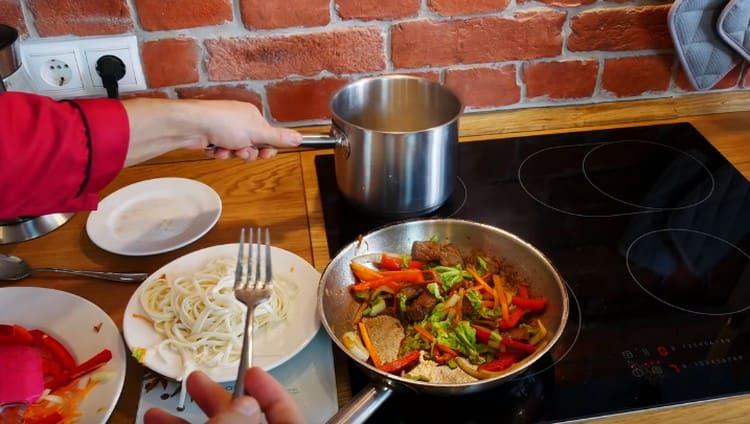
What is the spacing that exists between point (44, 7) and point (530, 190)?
0.82 meters

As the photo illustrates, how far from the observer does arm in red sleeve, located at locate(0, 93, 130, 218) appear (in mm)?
725

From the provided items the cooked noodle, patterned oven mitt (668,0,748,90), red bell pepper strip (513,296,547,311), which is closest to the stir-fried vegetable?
red bell pepper strip (513,296,547,311)

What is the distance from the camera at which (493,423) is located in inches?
28.8

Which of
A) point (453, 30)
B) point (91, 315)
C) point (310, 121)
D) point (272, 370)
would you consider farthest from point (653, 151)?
point (91, 315)

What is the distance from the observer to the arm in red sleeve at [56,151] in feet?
2.38

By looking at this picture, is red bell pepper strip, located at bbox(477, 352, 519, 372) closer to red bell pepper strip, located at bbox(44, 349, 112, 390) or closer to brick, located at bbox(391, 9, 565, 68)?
red bell pepper strip, located at bbox(44, 349, 112, 390)

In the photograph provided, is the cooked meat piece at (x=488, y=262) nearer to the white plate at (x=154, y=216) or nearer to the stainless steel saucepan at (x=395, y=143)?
the stainless steel saucepan at (x=395, y=143)

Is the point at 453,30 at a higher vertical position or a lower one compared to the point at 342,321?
higher

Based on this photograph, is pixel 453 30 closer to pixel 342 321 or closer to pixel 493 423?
pixel 342 321

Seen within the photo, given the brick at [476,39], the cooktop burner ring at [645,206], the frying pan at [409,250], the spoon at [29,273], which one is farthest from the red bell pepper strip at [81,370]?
the cooktop burner ring at [645,206]

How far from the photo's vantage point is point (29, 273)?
92 cm

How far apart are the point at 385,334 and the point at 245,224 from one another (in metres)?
0.32

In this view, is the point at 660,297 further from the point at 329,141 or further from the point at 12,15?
the point at 12,15

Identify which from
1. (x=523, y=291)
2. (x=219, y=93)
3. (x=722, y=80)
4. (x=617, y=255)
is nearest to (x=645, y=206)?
(x=617, y=255)
